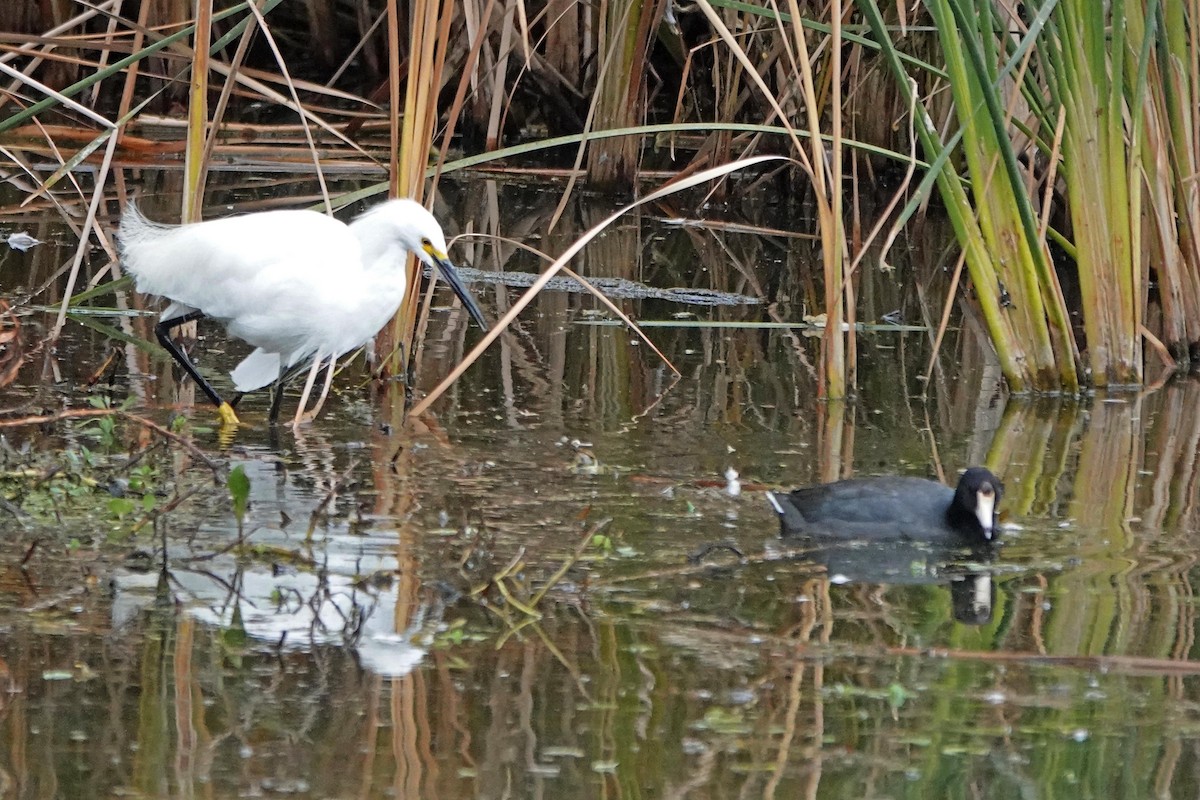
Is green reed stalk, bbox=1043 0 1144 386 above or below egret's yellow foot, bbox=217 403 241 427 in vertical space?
above

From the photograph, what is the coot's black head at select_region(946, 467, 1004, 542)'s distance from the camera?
438 centimetres

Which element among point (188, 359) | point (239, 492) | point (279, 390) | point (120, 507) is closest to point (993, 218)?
point (279, 390)

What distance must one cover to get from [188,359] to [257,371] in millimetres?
256

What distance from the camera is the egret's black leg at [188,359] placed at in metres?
5.55

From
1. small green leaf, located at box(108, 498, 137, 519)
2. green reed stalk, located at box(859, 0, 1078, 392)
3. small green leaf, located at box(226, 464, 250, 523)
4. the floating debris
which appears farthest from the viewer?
the floating debris

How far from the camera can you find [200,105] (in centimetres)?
563

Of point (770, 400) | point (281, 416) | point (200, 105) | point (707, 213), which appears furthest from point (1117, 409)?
point (707, 213)

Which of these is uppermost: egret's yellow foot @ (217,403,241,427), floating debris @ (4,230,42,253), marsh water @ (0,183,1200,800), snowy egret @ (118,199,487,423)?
floating debris @ (4,230,42,253)

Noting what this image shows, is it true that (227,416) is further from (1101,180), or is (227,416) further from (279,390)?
(1101,180)

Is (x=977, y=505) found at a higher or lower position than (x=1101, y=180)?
lower

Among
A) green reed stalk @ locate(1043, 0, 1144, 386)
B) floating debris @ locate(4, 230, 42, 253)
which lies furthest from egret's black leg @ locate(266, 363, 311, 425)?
floating debris @ locate(4, 230, 42, 253)

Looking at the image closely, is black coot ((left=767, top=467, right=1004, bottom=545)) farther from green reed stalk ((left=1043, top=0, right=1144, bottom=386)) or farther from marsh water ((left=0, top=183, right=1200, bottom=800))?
green reed stalk ((left=1043, top=0, right=1144, bottom=386))

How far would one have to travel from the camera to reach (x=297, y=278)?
213 inches

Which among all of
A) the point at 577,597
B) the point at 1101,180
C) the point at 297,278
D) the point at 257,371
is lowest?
the point at 577,597
